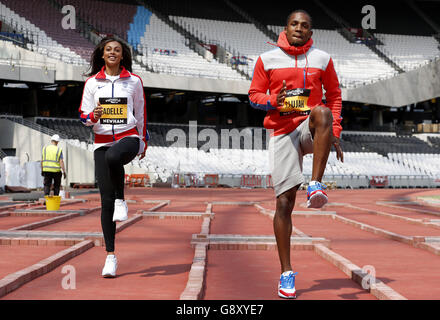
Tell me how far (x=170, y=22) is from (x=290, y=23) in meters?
40.6

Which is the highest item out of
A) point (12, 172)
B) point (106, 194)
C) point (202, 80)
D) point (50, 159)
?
point (202, 80)

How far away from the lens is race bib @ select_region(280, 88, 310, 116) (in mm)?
3738

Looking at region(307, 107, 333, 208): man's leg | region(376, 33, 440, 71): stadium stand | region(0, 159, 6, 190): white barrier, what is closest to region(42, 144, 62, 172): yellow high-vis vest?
region(0, 159, 6, 190): white barrier

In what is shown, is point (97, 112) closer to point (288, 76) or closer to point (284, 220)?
point (288, 76)

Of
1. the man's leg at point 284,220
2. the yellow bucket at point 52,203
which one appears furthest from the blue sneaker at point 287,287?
the yellow bucket at point 52,203

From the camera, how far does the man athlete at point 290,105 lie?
368cm

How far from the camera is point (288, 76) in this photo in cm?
382

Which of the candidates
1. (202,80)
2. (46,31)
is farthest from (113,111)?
(46,31)

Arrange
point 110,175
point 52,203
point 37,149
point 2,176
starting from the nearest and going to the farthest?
point 110,175 < point 52,203 < point 2,176 < point 37,149

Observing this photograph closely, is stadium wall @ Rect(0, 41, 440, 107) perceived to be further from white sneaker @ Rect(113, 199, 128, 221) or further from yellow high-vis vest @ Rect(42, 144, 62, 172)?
white sneaker @ Rect(113, 199, 128, 221)

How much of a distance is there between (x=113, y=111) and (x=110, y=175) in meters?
0.57

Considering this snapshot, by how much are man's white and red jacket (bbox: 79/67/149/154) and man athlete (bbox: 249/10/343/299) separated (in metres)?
1.19

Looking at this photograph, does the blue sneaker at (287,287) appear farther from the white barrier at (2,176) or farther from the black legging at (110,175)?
the white barrier at (2,176)
